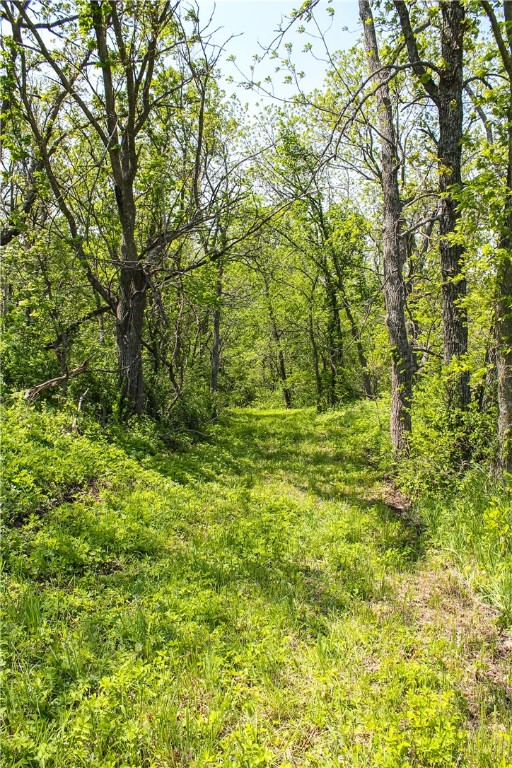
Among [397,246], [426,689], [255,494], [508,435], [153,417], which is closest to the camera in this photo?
[426,689]

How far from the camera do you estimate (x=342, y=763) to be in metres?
2.54

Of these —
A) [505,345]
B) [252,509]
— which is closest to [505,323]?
[505,345]

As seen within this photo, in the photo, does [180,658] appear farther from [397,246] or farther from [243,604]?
[397,246]

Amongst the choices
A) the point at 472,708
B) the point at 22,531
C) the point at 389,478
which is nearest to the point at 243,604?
the point at 472,708

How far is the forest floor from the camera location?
264 centimetres

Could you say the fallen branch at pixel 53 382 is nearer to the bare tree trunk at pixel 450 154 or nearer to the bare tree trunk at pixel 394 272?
the bare tree trunk at pixel 394 272

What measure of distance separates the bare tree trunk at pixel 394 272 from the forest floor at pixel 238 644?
2.43 meters

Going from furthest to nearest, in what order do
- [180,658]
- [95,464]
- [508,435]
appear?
1. [95,464]
2. [508,435]
3. [180,658]

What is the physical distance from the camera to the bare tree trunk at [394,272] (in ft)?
26.2

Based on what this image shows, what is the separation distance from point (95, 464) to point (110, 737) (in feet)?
14.2

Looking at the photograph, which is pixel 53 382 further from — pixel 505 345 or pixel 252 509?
pixel 505 345

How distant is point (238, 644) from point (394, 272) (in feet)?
22.2

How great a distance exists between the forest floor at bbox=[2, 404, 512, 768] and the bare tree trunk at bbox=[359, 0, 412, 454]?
2.43 metres

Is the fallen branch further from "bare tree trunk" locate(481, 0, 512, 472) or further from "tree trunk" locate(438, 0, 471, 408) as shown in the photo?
"bare tree trunk" locate(481, 0, 512, 472)
